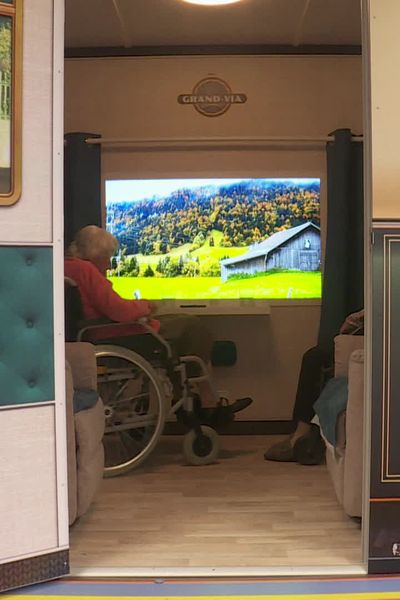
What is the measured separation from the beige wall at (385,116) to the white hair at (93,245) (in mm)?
2364

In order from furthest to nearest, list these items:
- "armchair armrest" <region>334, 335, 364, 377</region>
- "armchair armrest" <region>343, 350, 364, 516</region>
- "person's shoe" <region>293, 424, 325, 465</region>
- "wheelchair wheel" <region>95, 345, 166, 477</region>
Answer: "person's shoe" <region>293, 424, 325, 465</region> → "wheelchair wheel" <region>95, 345, 166, 477</region> → "armchair armrest" <region>334, 335, 364, 377</region> → "armchair armrest" <region>343, 350, 364, 516</region>

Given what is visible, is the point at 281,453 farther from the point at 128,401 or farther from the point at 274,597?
the point at 274,597

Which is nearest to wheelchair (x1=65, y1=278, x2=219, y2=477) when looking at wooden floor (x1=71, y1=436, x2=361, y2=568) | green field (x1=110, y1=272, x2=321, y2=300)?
wooden floor (x1=71, y1=436, x2=361, y2=568)

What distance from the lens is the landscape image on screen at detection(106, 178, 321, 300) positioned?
505cm

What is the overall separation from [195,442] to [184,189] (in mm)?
1949

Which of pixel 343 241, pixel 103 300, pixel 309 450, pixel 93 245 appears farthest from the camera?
pixel 343 241

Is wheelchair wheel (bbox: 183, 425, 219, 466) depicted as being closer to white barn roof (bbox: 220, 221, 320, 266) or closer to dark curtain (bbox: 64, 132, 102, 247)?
white barn roof (bbox: 220, 221, 320, 266)

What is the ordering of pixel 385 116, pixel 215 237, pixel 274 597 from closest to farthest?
1. pixel 274 597
2. pixel 385 116
3. pixel 215 237

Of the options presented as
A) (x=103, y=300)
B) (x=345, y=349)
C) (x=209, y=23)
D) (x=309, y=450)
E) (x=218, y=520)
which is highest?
(x=209, y=23)

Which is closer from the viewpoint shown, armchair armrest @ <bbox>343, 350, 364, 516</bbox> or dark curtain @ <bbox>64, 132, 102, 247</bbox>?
armchair armrest @ <bbox>343, 350, 364, 516</bbox>

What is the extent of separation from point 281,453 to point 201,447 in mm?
508

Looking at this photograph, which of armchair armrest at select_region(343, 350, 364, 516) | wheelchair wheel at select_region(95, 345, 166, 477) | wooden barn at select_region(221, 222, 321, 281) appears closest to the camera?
armchair armrest at select_region(343, 350, 364, 516)

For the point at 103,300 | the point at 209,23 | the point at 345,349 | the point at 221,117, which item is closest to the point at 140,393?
the point at 103,300

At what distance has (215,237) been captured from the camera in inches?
200
